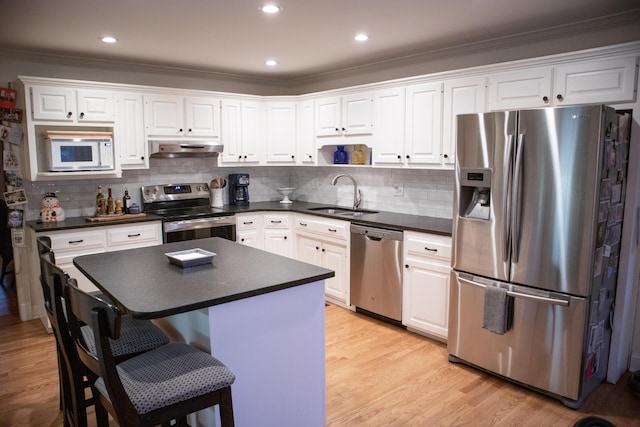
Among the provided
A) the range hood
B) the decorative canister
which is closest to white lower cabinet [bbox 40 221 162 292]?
the decorative canister

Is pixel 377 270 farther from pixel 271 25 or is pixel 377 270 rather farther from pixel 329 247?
pixel 271 25

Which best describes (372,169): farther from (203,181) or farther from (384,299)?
(203,181)

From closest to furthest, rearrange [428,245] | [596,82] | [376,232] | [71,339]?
[71,339] < [596,82] < [428,245] < [376,232]

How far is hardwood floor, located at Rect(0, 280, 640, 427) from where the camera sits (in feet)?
8.66

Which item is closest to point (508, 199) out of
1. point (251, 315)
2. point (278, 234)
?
point (251, 315)

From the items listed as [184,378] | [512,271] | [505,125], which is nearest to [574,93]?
[505,125]

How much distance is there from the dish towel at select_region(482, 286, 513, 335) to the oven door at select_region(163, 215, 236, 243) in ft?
9.25

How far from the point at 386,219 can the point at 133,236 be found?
7.85ft

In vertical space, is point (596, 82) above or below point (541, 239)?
above

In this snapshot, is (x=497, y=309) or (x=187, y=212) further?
(x=187, y=212)

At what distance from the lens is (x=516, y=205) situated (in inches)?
110

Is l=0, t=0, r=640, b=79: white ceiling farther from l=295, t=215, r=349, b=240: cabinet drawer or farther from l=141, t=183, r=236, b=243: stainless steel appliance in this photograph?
l=295, t=215, r=349, b=240: cabinet drawer

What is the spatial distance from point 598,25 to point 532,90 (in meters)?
0.69

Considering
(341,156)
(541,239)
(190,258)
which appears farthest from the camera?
(341,156)
